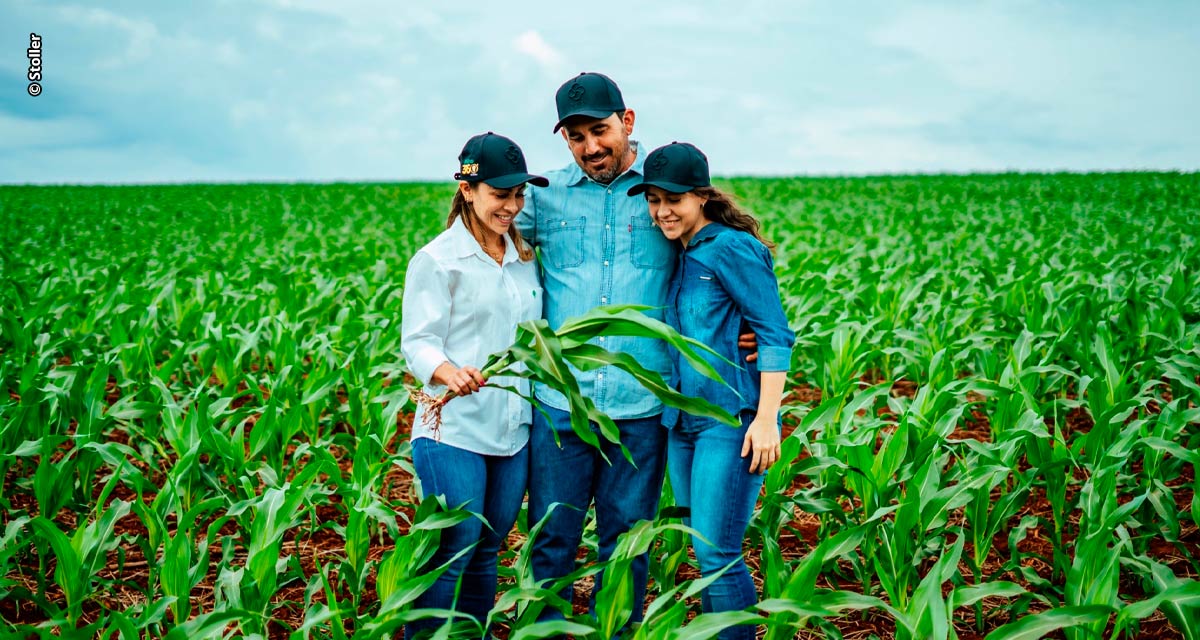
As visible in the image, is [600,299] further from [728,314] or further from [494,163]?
[494,163]

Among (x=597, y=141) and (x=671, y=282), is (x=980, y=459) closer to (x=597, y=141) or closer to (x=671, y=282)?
(x=671, y=282)

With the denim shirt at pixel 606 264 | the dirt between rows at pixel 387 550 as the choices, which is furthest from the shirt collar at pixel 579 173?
the dirt between rows at pixel 387 550

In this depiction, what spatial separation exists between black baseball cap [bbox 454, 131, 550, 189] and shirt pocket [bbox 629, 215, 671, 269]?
1.21 ft

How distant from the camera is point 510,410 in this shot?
96.2 inches

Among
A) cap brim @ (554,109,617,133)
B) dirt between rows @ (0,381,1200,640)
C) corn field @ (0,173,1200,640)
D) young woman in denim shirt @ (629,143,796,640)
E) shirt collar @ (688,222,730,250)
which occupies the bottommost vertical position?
dirt between rows @ (0,381,1200,640)

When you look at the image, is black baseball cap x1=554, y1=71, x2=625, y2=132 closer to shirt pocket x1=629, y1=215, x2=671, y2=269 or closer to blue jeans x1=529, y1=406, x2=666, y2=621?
shirt pocket x1=629, y1=215, x2=671, y2=269

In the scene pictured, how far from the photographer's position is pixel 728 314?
8.00 ft

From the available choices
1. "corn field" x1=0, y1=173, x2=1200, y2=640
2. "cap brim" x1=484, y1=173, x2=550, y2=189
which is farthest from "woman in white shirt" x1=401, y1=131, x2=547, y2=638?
"corn field" x1=0, y1=173, x2=1200, y2=640

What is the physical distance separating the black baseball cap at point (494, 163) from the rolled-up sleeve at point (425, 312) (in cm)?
26

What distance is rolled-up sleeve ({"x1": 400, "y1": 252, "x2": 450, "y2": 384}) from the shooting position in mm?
2293

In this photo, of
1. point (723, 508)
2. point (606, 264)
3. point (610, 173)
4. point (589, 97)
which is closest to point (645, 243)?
point (606, 264)

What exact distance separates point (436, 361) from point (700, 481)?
0.77 meters

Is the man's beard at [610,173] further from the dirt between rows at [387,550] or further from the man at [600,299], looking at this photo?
the dirt between rows at [387,550]

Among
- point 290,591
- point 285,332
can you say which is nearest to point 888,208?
point 285,332
